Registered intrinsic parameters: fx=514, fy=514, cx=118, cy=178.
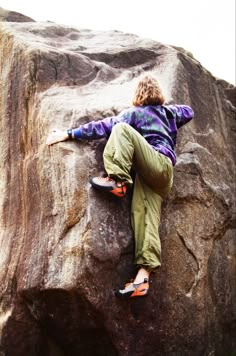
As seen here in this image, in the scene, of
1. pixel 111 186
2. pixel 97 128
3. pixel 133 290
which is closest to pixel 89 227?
pixel 111 186

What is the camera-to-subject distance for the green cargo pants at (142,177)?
624 centimetres

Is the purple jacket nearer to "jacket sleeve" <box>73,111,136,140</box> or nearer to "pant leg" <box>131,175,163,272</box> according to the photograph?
"jacket sleeve" <box>73,111,136,140</box>

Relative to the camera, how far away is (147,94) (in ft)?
22.5

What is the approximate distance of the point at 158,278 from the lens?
21.9 feet

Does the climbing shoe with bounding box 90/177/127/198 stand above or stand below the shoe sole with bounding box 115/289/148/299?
above

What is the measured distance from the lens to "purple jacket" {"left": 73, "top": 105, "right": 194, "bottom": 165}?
666 cm

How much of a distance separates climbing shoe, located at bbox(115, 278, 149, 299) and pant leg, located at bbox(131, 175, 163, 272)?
0.71 feet

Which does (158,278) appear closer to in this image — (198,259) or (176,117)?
(198,259)

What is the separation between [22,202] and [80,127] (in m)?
1.37

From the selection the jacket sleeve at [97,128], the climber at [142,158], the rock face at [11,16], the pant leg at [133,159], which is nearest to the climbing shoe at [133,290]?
the climber at [142,158]

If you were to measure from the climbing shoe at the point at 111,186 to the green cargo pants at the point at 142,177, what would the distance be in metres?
0.08

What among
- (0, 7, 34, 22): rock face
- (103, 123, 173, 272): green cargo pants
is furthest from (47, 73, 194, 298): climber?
(0, 7, 34, 22): rock face

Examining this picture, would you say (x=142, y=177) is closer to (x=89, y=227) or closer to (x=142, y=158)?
(x=142, y=158)

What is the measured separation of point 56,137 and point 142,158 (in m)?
1.21
